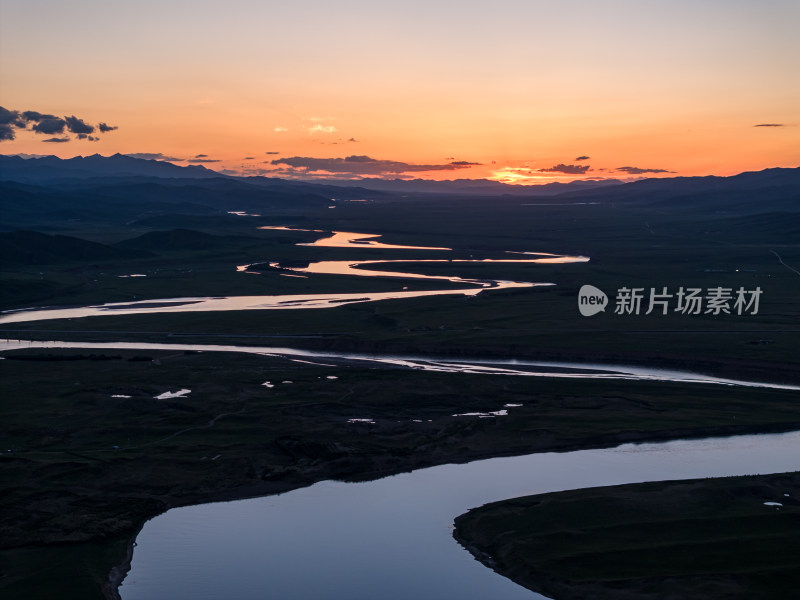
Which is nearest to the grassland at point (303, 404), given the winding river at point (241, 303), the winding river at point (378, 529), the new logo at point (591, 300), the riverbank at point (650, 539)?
the winding river at point (378, 529)

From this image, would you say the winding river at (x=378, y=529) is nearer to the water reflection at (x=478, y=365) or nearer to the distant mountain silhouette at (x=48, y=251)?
the water reflection at (x=478, y=365)

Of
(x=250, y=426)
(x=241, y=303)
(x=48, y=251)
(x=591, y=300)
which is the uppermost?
(x=591, y=300)

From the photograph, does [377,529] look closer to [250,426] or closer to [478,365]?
[250,426]

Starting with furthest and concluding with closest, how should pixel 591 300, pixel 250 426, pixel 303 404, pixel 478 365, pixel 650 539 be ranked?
pixel 591 300 → pixel 478 365 → pixel 303 404 → pixel 250 426 → pixel 650 539

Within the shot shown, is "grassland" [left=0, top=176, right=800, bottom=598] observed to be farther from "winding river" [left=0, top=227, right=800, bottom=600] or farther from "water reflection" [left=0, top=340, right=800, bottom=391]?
"water reflection" [left=0, top=340, right=800, bottom=391]

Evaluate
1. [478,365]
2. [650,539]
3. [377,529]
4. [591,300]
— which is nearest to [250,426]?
[377,529]

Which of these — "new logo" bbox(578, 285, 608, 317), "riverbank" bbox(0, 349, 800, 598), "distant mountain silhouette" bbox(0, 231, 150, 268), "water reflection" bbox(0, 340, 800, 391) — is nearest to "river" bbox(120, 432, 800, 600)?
"riverbank" bbox(0, 349, 800, 598)

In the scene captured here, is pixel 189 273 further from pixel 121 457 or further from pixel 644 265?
pixel 121 457

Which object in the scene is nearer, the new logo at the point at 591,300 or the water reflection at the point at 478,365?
the water reflection at the point at 478,365
